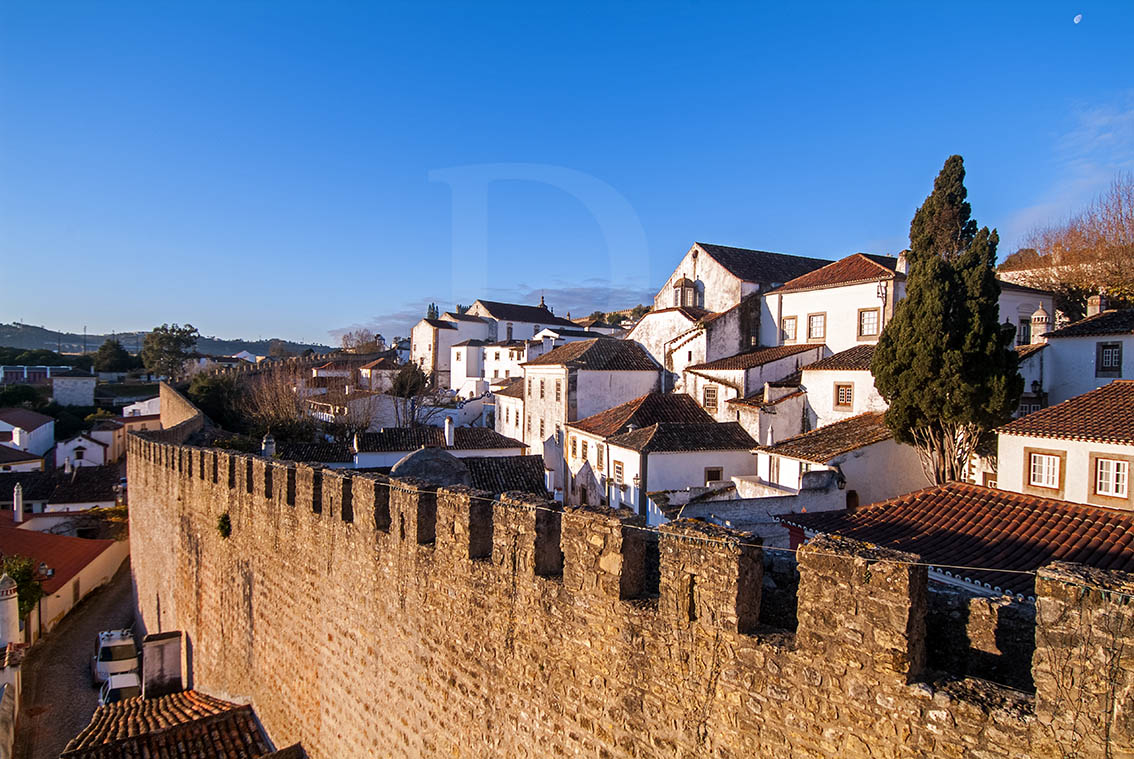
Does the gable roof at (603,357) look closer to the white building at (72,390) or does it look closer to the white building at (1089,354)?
the white building at (1089,354)

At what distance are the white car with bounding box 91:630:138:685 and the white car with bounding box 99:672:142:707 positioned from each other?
0.29 metres

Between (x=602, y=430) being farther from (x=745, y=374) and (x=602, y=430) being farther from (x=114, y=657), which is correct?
(x=114, y=657)

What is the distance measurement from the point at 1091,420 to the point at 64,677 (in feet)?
78.4

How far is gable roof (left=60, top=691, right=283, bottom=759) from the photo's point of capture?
28.7ft

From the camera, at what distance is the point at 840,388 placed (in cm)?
1919

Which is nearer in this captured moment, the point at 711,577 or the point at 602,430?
the point at 711,577

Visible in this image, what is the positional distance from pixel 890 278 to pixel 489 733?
19.7 metres

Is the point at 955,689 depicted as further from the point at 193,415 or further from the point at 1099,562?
the point at 193,415

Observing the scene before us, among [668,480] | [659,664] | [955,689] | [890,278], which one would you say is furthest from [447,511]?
[890,278]

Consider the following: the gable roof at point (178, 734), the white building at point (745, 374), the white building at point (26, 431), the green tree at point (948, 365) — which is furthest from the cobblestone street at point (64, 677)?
the white building at point (26, 431)

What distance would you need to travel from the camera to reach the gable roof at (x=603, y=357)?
26.9 metres

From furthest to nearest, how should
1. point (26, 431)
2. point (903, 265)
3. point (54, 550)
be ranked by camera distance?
point (26, 431) → point (54, 550) → point (903, 265)

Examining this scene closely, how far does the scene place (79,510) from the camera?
2989 cm

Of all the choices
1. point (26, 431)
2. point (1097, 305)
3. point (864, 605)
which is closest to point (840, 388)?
point (1097, 305)
